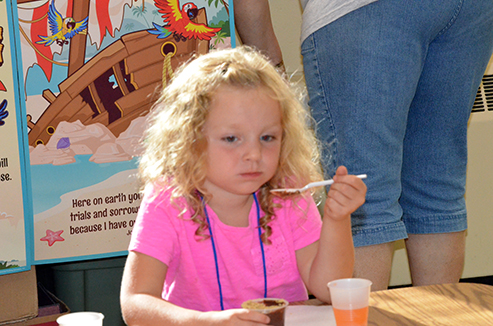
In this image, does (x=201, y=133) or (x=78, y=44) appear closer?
(x=201, y=133)

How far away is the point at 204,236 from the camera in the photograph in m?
1.11

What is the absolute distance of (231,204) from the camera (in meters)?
1.18

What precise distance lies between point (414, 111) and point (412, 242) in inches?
14.5

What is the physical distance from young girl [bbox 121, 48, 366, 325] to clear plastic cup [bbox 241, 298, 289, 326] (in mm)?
282

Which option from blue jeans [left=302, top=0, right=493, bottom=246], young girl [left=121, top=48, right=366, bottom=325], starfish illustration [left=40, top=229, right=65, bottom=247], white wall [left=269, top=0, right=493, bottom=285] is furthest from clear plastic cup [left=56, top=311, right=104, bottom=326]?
white wall [left=269, top=0, right=493, bottom=285]

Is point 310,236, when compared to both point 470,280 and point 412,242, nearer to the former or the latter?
point 412,242

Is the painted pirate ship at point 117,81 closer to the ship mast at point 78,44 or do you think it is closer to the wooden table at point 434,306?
the ship mast at point 78,44

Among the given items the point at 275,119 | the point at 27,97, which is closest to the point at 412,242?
the point at 275,119

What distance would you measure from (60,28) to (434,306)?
1320 millimetres

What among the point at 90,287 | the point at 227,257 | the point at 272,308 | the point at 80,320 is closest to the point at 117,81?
the point at 90,287

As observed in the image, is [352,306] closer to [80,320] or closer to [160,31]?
[80,320]

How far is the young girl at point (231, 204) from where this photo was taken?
1.05 meters

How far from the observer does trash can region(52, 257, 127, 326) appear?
185 cm

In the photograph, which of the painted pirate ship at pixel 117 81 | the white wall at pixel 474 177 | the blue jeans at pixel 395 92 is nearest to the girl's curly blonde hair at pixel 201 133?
the blue jeans at pixel 395 92
